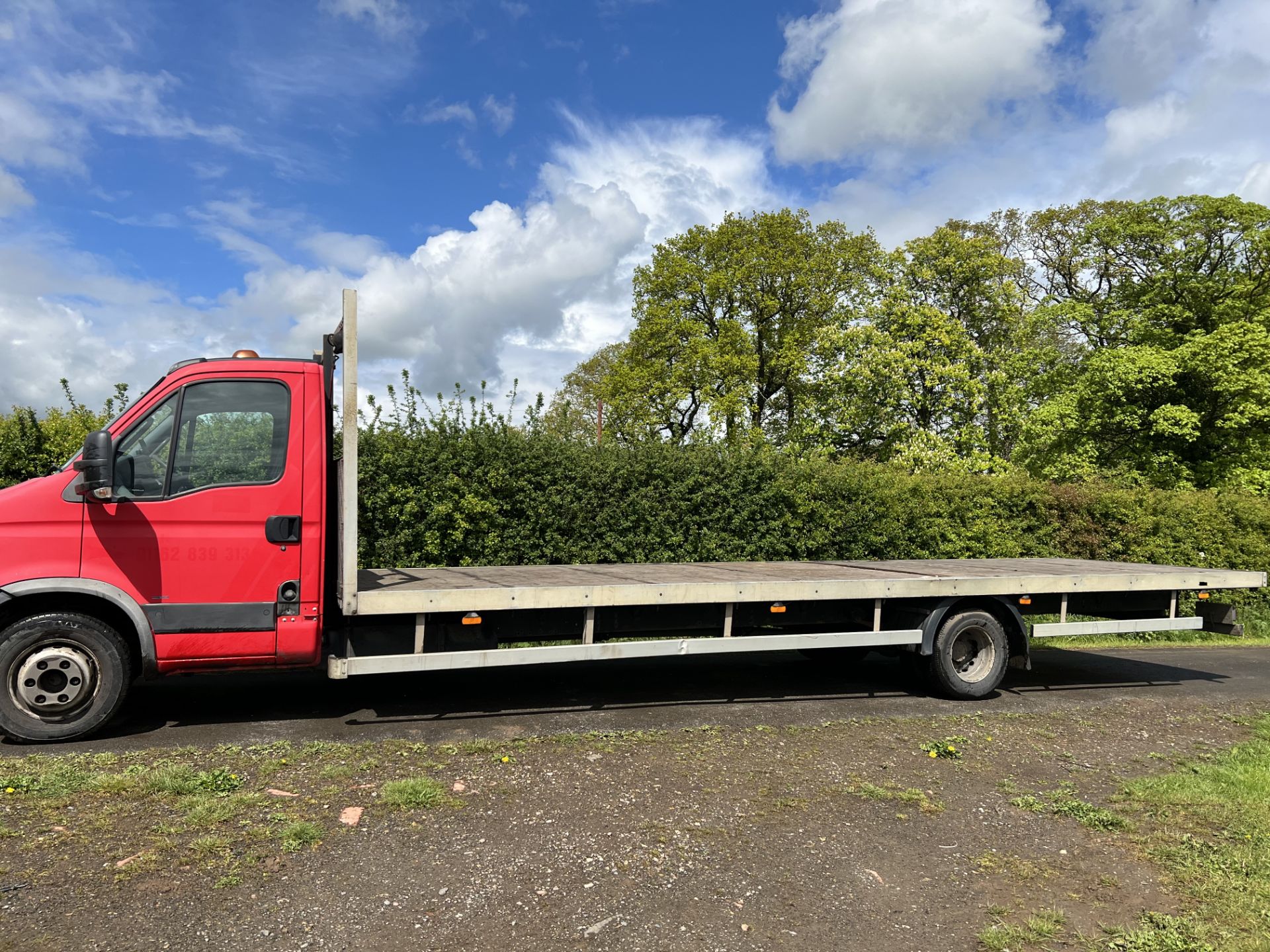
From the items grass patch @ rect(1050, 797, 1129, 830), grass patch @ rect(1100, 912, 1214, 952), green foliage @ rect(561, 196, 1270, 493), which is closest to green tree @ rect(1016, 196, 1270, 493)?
green foliage @ rect(561, 196, 1270, 493)

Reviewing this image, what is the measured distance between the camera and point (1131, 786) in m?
5.36

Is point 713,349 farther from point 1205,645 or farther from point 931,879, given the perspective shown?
point 931,879

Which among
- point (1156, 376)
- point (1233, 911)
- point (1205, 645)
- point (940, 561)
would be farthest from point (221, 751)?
point (1156, 376)

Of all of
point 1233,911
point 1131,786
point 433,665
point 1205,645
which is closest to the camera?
point 1233,911

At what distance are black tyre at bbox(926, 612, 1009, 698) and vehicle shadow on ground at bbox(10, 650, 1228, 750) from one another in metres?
0.22

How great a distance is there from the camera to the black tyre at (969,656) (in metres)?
7.57

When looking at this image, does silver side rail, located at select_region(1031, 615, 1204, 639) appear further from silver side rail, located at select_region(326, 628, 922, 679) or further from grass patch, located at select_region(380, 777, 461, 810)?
grass patch, located at select_region(380, 777, 461, 810)

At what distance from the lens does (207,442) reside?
570 cm

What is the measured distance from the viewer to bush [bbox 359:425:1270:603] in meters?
9.14

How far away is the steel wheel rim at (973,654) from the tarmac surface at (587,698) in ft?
0.88

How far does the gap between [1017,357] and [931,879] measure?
24.2 metres

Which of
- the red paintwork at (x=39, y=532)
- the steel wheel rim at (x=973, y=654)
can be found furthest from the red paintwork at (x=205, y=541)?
the steel wheel rim at (x=973, y=654)

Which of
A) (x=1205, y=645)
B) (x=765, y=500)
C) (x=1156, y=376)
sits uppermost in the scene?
(x=1156, y=376)

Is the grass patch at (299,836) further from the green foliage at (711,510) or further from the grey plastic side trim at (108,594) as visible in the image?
the green foliage at (711,510)
